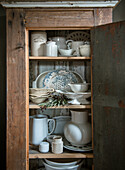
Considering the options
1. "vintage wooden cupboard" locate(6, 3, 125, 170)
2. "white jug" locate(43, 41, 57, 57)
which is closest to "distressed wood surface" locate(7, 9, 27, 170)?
"vintage wooden cupboard" locate(6, 3, 125, 170)

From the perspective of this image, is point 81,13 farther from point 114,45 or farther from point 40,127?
point 40,127

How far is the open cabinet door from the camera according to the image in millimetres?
1372

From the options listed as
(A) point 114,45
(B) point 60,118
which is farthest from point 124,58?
(B) point 60,118

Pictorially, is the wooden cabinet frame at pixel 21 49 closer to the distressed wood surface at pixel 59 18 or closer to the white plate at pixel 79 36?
the distressed wood surface at pixel 59 18

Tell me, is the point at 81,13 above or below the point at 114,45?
above

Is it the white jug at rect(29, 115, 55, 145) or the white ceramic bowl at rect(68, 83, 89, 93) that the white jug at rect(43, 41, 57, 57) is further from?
the white jug at rect(29, 115, 55, 145)

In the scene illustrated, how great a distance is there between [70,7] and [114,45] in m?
0.51

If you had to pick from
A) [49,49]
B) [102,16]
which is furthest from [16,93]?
[102,16]

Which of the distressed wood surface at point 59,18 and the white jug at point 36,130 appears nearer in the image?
the distressed wood surface at point 59,18

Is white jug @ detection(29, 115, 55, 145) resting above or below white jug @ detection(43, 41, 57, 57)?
below

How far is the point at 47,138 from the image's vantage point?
1.79 m

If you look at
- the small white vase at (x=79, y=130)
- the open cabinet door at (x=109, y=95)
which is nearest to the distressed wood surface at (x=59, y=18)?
the open cabinet door at (x=109, y=95)

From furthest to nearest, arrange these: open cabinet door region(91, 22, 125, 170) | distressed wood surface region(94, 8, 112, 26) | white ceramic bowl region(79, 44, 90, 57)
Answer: white ceramic bowl region(79, 44, 90, 57) < distressed wood surface region(94, 8, 112, 26) < open cabinet door region(91, 22, 125, 170)

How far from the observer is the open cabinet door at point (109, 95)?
1372 mm
